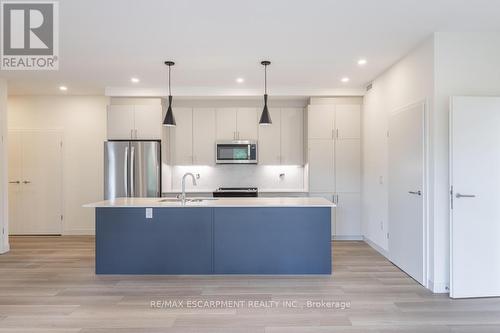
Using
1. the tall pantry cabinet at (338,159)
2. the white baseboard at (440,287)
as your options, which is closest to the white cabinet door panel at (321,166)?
the tall pantry cabinet at (338,159)

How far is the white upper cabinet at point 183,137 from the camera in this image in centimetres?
580

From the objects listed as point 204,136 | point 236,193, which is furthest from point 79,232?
point 236,193

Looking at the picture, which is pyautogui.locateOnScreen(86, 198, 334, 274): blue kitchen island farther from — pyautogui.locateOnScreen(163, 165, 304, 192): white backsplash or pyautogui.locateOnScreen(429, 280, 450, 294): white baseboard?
pyautogui.locateOnScreen(163, 165, 304, 192): white backsplash

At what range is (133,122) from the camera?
5.48 m

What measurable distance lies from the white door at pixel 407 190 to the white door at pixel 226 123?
2.67 metres

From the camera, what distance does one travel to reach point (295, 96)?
18.3ft

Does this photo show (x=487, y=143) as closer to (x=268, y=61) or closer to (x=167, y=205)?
(x=268, y=61)

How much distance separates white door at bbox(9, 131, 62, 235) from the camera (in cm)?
592

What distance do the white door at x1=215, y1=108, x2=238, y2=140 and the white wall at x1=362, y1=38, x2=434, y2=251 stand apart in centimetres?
225

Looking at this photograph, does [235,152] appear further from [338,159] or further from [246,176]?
[338,159]

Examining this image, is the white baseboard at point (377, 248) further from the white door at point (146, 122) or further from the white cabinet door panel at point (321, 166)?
the white door at point (146, 122)

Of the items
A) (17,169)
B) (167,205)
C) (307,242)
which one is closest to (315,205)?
(307,242)

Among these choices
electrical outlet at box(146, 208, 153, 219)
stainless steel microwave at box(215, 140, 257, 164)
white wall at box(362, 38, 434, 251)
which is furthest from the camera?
stainless steel microwave at box(215, 140, 257, 164)

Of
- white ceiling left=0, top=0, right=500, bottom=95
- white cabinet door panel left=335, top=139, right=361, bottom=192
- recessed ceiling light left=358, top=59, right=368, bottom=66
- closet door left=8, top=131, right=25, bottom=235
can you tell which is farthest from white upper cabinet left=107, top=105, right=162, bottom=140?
recessed ceiling light left=358, top=59, right=368, bottom=66
